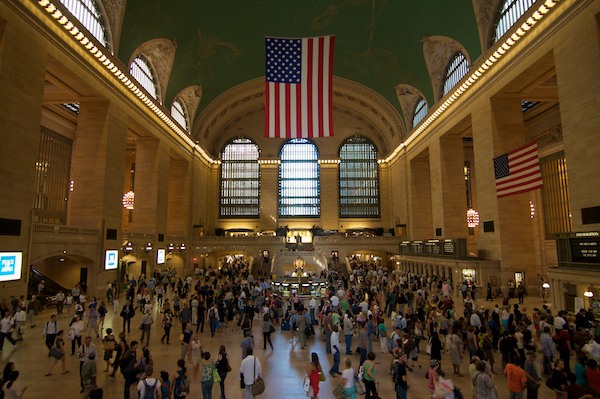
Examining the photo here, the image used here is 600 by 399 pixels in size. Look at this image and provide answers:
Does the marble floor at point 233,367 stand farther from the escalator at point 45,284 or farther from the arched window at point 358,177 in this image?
the arched window at point 358,177

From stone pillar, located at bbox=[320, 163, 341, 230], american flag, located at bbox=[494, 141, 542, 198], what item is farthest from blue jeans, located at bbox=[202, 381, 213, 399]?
stone pillar, located at bbox=[320, 163, 341, 230]

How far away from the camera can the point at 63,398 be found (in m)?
6.66

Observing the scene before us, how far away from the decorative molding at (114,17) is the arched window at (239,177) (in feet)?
73.3

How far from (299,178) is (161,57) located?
66.5 ft

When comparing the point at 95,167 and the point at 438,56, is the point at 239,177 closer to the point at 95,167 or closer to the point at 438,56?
the point at 95,167

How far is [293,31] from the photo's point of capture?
85.0ft

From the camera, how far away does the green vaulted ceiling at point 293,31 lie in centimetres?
2092

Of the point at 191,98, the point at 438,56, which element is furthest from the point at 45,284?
the point at 438,56

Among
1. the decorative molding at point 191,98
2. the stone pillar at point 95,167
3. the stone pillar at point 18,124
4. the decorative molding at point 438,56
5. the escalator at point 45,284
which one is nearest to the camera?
the stone pillar at point 18,124

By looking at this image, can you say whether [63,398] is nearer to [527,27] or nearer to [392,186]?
[527,27]

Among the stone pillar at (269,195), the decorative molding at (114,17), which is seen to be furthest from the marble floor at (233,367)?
the stone pillar at (269,195)

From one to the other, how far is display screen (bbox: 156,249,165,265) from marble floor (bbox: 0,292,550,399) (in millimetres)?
13896

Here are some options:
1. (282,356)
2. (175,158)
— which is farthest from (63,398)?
(175,158)

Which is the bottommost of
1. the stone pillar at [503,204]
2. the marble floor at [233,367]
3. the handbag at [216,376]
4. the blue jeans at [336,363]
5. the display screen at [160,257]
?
the marble floor at [233,367]
